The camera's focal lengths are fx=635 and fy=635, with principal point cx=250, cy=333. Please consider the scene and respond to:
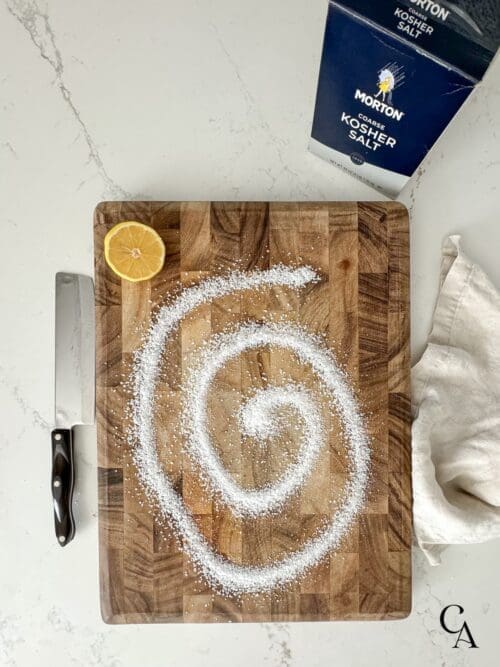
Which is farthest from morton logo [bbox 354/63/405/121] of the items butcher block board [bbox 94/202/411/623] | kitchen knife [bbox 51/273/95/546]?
kitchen knife [bbox 51/273/95/546]

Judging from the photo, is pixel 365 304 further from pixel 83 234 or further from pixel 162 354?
pixel 83 234

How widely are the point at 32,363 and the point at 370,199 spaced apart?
0.62 metres

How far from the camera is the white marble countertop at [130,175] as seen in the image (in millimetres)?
1033

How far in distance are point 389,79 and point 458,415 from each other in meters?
0.53

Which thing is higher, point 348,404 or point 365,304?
point 365,304

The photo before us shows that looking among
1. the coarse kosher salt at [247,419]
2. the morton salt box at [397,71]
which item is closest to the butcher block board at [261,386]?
the coarse kosher salt at [247,419]

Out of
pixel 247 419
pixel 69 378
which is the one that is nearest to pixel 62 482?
pixel 69 378

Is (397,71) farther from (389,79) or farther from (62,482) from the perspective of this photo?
(62,482)

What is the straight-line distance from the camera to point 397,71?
77cm

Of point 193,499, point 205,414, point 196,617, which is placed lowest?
point 196,617

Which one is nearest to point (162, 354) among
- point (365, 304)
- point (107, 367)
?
point (107, 367)

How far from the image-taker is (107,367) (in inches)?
39.5

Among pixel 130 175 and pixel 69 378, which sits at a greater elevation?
pixel 130 175

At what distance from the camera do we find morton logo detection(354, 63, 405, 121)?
2.52 ft
